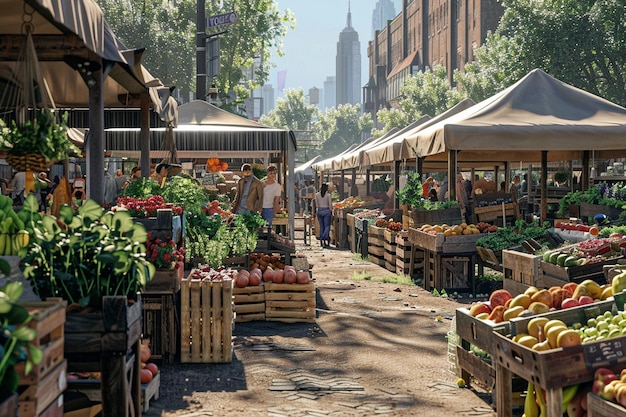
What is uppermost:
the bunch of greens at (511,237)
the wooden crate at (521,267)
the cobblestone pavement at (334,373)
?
the bunch of greens at (511,237)

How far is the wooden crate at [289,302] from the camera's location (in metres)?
10.9

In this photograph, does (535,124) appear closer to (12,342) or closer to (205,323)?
(205,323)

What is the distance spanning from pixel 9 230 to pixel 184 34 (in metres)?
46.9

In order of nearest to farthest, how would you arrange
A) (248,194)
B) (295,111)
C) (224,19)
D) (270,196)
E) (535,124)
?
(535,124) → (248,194) → (270,196) → (224,19) → (295,111)

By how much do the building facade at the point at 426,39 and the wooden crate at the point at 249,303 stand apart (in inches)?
2131

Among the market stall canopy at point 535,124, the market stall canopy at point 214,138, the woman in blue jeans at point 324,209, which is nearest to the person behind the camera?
the market stall canopy at point 535,124

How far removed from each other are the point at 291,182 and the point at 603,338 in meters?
12.5

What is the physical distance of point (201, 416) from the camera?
21.7 ft

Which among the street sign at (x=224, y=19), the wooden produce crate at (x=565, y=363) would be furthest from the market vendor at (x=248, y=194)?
the wooden produce crate at (x=565, y=363)

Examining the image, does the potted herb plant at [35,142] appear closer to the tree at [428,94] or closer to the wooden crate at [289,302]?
the wooden crate at [289,302]

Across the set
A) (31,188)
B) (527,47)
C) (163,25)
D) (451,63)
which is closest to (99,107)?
(31,188)

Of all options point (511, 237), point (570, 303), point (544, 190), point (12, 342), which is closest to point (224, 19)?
point (544, 190)

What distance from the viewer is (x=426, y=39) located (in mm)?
80562

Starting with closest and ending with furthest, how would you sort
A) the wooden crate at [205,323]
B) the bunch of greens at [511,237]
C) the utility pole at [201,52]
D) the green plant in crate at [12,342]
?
1. the green plant in crate at [12,342]
2. the wooden crate at [205,323]
3. the bunch of greens at [511,237]
4. the utility pole at [201,52]
